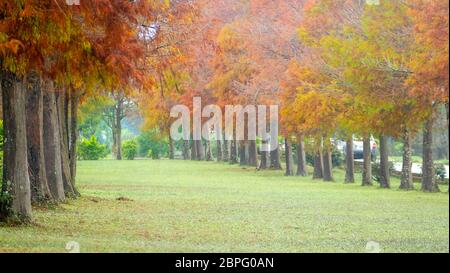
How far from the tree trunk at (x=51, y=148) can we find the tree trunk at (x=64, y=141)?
1.43 meters

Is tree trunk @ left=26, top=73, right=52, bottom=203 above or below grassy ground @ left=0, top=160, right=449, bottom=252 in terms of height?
above

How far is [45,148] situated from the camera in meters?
26.3

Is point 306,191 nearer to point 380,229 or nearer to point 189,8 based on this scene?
point 189,8

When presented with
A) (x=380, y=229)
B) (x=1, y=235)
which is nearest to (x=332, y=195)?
(x=380, y=229)

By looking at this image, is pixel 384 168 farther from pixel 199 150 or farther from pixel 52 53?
pixel 199 150

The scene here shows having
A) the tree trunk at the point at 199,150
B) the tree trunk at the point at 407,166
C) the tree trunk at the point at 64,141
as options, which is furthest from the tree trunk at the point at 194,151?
the tree trunk at the point at 64,141

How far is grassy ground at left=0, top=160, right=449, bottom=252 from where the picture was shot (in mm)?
16172

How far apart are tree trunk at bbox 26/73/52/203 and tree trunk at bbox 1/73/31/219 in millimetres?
4947

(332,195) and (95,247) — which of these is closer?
(95,247)

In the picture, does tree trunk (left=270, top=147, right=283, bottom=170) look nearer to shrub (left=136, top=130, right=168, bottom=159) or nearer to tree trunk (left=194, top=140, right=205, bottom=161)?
tree trunk (left=194, top=140, right=205, bottom=161)

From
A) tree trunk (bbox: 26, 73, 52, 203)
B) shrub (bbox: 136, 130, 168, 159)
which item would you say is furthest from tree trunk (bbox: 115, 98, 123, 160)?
tree trunk (bbox: 26, 73, 52, 203)

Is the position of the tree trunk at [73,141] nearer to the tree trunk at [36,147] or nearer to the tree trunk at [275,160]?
the tree trunk at [36,147]

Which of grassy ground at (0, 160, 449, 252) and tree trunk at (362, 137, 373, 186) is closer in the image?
grassy ground at (0, 160, 449, 252)
